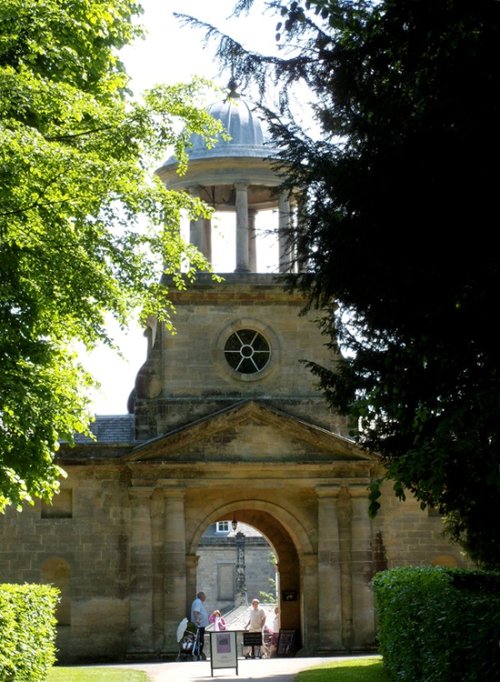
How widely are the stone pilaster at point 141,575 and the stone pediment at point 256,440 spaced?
1303 mm

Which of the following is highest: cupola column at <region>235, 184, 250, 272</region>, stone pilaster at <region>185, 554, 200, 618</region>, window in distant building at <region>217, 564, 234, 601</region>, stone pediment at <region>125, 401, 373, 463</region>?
cupola column at <region>235, 184, 250, 272</region>

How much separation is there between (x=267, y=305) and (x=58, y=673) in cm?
1327

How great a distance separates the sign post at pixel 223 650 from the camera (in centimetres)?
2211

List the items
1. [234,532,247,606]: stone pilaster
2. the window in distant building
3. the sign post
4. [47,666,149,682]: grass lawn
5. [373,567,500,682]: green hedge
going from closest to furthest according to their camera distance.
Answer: [373,567,500,682]: green hedge < [47,666,149,682]: grass lawn < the sign post < [234,532,247,606]: stone pilaster < the window in distant building

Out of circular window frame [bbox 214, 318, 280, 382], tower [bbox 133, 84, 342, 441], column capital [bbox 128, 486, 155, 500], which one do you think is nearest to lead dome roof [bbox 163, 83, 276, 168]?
tower [bbox 133, 84, 342, 441]

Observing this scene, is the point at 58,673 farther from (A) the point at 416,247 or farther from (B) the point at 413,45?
(B) the point at 413,45

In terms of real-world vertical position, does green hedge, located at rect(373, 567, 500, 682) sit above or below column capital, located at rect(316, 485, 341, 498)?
below

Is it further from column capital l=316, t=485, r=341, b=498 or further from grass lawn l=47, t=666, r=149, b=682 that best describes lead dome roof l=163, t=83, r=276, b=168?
grass lawn l=47, t=666, r=149, b=682

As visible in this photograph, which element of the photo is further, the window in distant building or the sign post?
the window in distant building

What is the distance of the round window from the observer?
32.1 meters

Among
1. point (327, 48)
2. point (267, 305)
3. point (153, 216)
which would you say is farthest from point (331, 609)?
point (327, 48)

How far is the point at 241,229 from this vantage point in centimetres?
3225

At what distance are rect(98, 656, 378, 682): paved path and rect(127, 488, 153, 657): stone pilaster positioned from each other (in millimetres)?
2204

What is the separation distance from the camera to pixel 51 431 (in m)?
15.5
